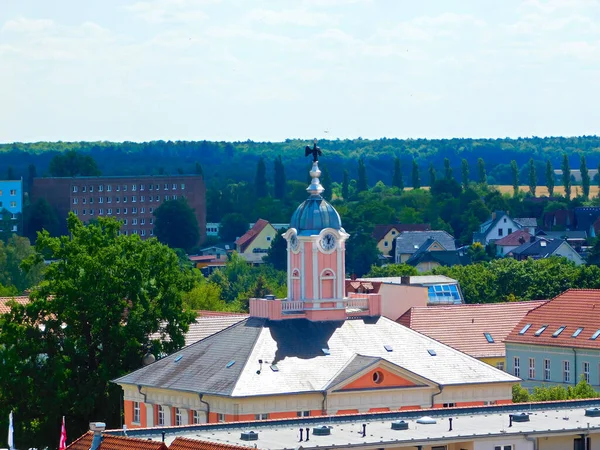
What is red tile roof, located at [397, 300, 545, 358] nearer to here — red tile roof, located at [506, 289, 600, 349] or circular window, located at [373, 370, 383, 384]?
red tile roof, located at [506, 289, 600, 349]

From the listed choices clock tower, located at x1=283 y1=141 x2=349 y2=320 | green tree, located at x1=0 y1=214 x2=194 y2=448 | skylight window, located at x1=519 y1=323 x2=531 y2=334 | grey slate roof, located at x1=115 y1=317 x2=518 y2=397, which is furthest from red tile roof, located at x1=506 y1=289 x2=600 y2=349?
green tree, located at x1=0 y1=214 x2=194 y2=448

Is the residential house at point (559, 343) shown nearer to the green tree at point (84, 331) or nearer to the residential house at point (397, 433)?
the green tree at point (84, 331)

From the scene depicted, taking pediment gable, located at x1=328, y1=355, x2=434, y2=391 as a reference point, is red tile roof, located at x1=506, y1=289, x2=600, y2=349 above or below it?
above

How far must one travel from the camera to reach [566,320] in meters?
93.2

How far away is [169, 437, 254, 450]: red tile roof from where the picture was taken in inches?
1870

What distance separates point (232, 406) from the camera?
69.8 m

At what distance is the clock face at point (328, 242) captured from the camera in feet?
252

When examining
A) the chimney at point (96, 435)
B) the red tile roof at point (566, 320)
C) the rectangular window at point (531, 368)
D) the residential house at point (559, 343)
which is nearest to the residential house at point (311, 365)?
the residential house at point (559, 343)

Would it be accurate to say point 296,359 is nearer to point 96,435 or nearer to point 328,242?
point 328,242

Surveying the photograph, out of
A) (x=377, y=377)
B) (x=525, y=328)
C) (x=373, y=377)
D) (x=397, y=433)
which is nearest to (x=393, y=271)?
(x=525, y=328)

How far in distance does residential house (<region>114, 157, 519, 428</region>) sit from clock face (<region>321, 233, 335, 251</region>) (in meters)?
0.04

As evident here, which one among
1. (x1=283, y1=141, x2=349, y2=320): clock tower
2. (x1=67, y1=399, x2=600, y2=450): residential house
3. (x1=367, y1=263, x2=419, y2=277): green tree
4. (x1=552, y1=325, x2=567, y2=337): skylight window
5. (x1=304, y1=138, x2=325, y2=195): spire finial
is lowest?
(x1=67, y1=399, x2=600, y2=450): residential house

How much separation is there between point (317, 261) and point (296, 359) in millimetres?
4754

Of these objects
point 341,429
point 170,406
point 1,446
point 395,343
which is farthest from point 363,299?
point 341,429
